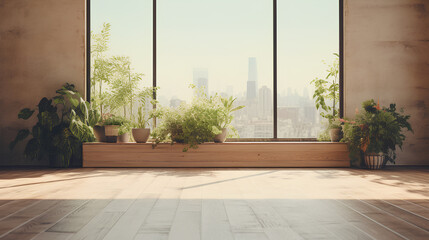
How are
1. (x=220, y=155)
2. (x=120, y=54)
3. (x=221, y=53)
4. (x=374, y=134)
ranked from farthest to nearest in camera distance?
(x=221, y=53), (x=120, y=54), (x=220, y=155), (x=374, y=134)

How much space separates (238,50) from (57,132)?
2976 millimetres

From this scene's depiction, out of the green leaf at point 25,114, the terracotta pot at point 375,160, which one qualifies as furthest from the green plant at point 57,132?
the terracotta pot at point 375,160

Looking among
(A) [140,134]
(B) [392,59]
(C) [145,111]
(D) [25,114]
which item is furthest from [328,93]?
(D) [25,114]

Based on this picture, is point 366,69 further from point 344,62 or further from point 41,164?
point 41,164

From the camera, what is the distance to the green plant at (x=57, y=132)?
449cm

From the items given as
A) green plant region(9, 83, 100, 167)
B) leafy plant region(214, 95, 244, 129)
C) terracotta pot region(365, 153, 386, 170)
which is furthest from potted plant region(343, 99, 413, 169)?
green plant region(9, 83, 100, 167)

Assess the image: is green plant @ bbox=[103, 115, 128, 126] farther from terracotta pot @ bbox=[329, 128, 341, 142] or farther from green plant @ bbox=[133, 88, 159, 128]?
terracotta pot @ bbox=[329, 128, 341, 142]

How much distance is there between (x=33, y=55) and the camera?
4957 millimetres

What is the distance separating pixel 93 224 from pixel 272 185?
184cm

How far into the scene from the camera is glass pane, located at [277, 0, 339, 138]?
17.5ft

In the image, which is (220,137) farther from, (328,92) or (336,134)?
(328,92)

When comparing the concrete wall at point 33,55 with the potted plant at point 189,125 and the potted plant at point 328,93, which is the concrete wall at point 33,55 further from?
the potted plant at point 328,93

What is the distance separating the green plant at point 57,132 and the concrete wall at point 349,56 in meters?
0.42

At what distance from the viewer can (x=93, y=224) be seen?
1.87 m
